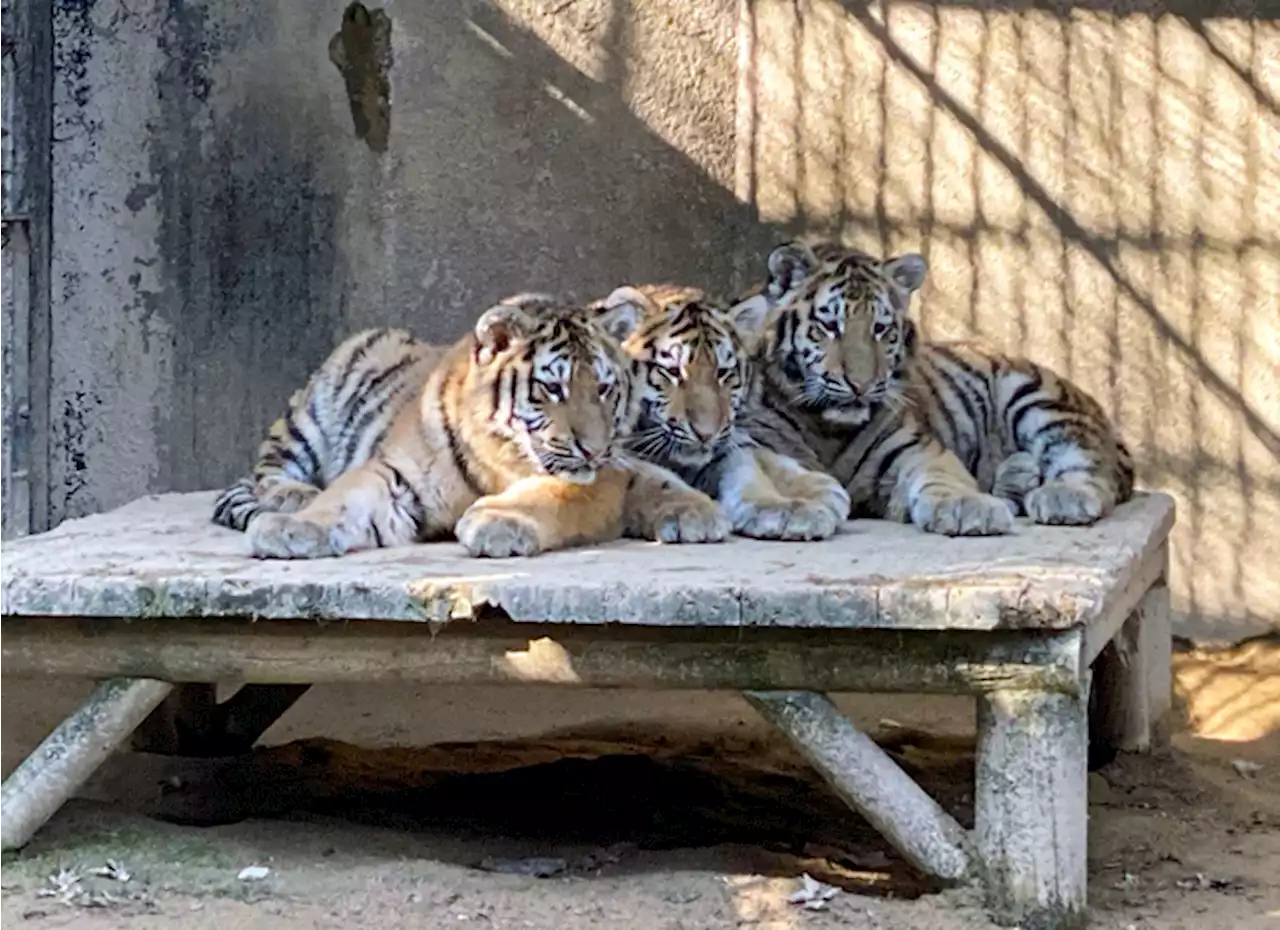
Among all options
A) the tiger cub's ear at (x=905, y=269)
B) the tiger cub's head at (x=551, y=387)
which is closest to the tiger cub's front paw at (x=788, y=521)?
the tiger cub's head at (x=551, y=387)

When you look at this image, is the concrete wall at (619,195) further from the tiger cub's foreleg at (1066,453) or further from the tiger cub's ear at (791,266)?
the tiger cub's ear at (791,266)

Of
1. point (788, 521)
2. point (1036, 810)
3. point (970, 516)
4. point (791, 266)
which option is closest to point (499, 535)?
point (788, 521)

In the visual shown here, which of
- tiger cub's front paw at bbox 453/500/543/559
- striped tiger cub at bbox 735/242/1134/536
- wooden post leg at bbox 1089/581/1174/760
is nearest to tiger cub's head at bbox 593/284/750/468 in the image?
striped tiger cub at bbox 735/242/1134/536

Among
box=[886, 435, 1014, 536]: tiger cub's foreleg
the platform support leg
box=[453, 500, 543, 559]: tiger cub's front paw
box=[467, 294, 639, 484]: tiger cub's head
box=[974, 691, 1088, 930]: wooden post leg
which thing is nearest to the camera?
box=[974, 691, 1088, 930]: wooden post leg

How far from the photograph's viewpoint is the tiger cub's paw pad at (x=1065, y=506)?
3.96 m

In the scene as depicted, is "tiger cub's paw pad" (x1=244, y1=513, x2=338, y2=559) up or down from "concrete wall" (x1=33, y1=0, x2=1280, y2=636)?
down

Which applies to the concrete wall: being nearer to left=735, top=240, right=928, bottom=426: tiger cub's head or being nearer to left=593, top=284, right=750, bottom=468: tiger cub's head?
left=735, top=240, right=928, bottom=426: tiger cub's head

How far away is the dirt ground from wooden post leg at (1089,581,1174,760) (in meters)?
0.08

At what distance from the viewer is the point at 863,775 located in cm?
312

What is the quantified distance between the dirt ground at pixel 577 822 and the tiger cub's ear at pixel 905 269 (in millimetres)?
1163

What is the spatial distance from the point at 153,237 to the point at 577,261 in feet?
4.06

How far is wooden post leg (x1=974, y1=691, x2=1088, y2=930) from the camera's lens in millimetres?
2977

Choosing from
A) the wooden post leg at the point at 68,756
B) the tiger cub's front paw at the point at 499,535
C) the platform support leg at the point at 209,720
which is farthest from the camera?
the platform support leg at the point at 209,720

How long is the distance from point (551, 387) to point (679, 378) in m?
0.48
